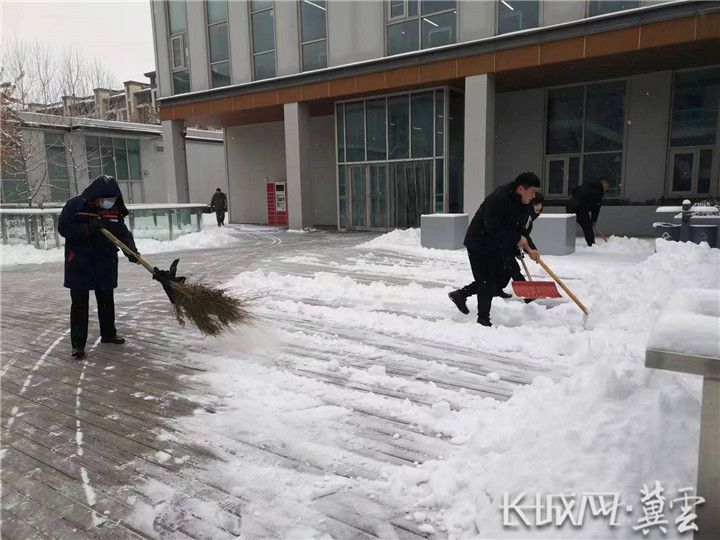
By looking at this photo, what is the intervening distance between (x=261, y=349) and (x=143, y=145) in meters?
30.5

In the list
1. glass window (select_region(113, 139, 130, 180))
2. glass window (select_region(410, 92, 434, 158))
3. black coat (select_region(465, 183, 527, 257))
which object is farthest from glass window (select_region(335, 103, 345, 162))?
glass window (select_region(113, 139, 130, 180))

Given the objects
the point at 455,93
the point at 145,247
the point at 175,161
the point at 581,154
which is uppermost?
the point at 455,93

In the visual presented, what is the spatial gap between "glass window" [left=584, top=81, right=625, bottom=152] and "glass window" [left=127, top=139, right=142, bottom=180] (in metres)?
26.1

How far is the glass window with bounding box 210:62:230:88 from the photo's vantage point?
20547 millimetres

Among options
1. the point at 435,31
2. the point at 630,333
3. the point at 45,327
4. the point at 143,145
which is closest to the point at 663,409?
the point at 630,333

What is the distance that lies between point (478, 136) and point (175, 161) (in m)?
13.8

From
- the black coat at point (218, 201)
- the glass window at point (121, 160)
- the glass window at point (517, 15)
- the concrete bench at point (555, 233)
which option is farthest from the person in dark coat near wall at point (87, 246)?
the glass window at point (121, 160)

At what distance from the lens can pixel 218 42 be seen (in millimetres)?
20688

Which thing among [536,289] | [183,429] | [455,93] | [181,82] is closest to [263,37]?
[181,82]

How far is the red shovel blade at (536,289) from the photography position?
17.9 feet

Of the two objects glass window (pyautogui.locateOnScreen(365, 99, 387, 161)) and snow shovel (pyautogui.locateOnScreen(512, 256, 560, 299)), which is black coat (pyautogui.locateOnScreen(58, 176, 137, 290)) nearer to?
snow shovel (pyautogui.locateOnScreen(512, 256, 560, 299))

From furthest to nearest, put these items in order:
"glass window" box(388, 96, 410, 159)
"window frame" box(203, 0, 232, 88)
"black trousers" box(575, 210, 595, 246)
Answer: "window frame" box(203, 0, 232, 88) → "glass window" box(388, 96, 410, 159) → "black trousers" box(575, 210, 595, 246)

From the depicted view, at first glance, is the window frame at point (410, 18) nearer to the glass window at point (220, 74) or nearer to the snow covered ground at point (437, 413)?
the glass window at point (220, 74)

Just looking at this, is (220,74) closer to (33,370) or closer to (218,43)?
(218,43)
